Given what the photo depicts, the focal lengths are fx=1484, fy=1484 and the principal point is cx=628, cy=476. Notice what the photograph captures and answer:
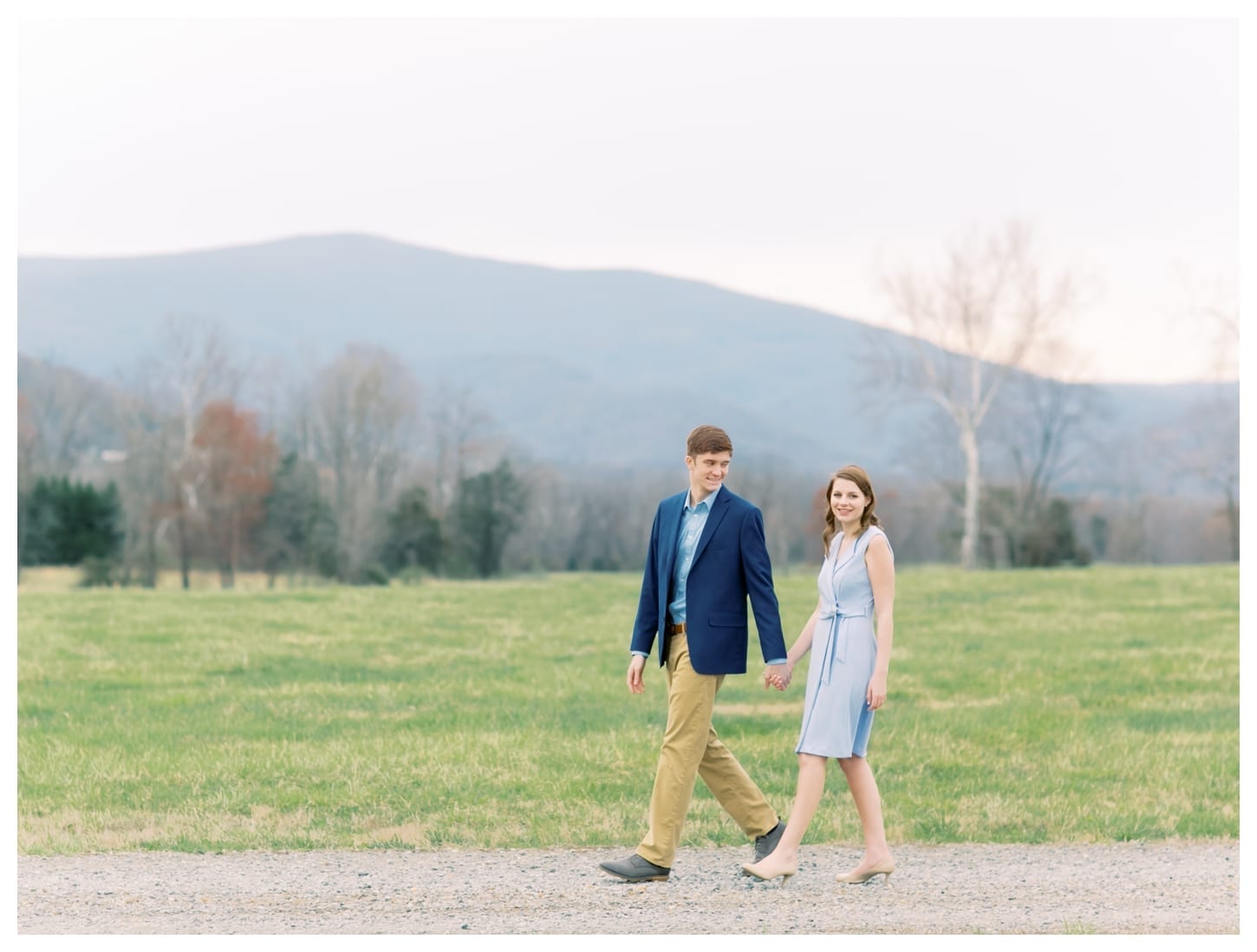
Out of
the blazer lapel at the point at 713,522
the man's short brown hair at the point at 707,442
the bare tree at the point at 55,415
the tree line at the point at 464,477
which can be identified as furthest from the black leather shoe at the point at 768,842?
the bare tree at the point at 55,415

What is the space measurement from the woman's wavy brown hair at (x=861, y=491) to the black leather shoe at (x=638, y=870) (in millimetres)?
1903

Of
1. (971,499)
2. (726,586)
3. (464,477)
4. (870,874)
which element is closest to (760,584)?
(726,586)

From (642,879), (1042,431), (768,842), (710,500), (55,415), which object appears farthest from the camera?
(55,415)

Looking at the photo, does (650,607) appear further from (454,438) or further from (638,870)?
(454,438)

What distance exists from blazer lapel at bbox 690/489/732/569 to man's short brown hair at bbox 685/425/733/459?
0.23 metres

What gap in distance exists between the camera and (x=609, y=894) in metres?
7.77

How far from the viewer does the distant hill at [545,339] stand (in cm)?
12769

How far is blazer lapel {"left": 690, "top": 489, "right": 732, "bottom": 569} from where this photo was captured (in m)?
7.66

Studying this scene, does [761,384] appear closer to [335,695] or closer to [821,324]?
[821,324]

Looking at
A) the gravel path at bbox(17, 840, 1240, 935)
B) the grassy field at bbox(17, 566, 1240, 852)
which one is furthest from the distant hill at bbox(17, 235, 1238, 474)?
the gravel path at bbox(17, 840, 1240, 935)

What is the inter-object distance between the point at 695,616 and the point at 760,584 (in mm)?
377

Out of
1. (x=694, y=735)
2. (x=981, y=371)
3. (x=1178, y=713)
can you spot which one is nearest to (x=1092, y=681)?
(x=1178, y=713)

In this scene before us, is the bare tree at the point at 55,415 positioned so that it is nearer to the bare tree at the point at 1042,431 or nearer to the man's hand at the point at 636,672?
the bare tree at the point at 1042,431

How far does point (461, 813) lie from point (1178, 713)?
8.81 meters
